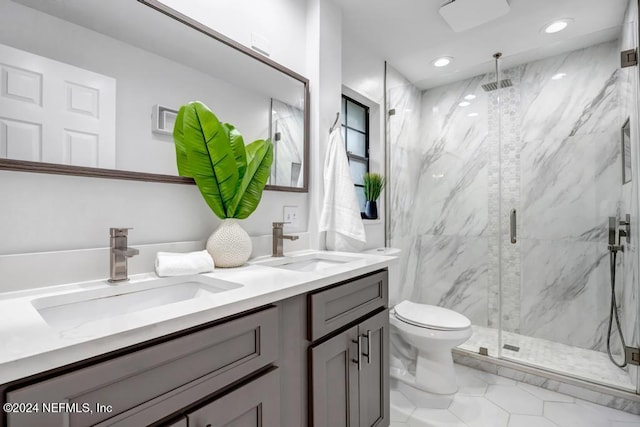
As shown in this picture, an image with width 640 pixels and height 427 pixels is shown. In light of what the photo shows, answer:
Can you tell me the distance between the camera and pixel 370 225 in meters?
2.29

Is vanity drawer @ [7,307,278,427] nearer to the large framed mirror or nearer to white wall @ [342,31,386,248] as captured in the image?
the large framed mirror

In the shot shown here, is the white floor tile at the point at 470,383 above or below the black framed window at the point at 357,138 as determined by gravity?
below

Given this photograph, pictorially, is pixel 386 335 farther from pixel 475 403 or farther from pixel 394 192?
pixel 394 192

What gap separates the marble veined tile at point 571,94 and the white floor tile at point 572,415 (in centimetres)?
175

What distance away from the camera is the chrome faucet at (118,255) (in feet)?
3.06

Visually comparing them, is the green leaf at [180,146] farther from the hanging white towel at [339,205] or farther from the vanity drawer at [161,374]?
the hanging white towel at [339,205]

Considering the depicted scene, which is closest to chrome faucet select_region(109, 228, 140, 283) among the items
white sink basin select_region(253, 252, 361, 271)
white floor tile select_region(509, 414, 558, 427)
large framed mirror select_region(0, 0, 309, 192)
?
large framed mirror select_region(0, 0, 309, 192)

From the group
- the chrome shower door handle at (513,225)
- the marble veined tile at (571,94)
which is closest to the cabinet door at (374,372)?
the chrome shower door handle at (513,225)

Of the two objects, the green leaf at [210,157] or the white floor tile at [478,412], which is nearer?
the green leaf at [210,157]

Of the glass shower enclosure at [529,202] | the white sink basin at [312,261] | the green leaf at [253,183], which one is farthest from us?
the glass shower enclosure at [529,202]

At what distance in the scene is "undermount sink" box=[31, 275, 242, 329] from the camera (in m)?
0.78

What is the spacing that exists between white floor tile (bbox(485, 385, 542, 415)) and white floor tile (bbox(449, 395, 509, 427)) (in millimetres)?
61

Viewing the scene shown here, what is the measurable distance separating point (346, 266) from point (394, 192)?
4.91 ft

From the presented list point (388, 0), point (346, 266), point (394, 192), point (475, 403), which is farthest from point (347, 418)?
point (388, 0)
